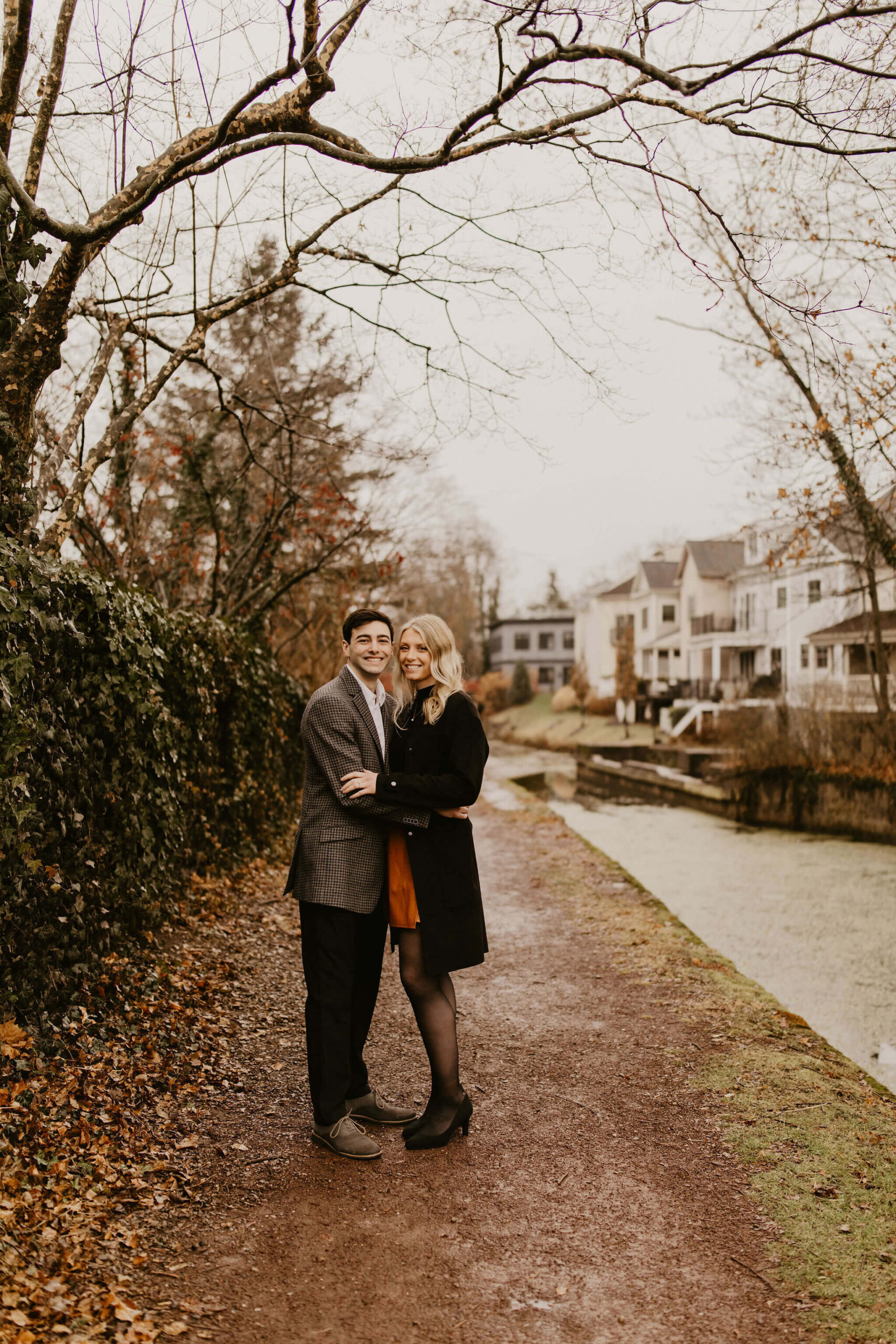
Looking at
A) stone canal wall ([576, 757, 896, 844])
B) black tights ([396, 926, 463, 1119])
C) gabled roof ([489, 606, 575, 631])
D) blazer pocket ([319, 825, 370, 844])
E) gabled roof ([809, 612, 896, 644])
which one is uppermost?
gabled roof ([489, 606, 575, 631])

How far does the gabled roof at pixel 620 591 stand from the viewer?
2474 inches

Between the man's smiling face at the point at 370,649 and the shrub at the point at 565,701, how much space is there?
50.5m

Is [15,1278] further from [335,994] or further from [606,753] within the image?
[606,753]

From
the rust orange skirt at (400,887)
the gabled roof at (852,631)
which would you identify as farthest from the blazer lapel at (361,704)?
the gabled roof at (852,631)

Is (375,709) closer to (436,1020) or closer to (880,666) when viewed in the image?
(436,1020)

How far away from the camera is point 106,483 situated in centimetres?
1105

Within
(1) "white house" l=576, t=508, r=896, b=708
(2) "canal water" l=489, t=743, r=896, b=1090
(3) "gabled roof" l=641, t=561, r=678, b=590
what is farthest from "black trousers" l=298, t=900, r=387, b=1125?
(3) "gabled roof" l=641, t=561, r=678, b=590

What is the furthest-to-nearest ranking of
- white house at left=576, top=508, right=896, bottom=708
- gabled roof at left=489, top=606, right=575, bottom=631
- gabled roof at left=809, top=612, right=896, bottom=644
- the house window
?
gabled roof at left=489, top=606, right=575, bottom=631, the house window, gabled roof at left=809, top=612, right=896, bottom=644, white house at left=576, top=508, right=896, bottom=708

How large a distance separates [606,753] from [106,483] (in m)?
25.2

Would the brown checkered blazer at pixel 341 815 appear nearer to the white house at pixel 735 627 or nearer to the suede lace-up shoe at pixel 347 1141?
the suede lace-up shoe at pixel 347 1141

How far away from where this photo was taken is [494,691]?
61562mm

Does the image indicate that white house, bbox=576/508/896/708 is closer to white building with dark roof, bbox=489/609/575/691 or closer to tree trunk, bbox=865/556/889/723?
tree trunk, bbox=865/556/889/723

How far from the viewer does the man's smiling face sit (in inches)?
167

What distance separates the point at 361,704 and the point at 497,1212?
1934 millimetres
